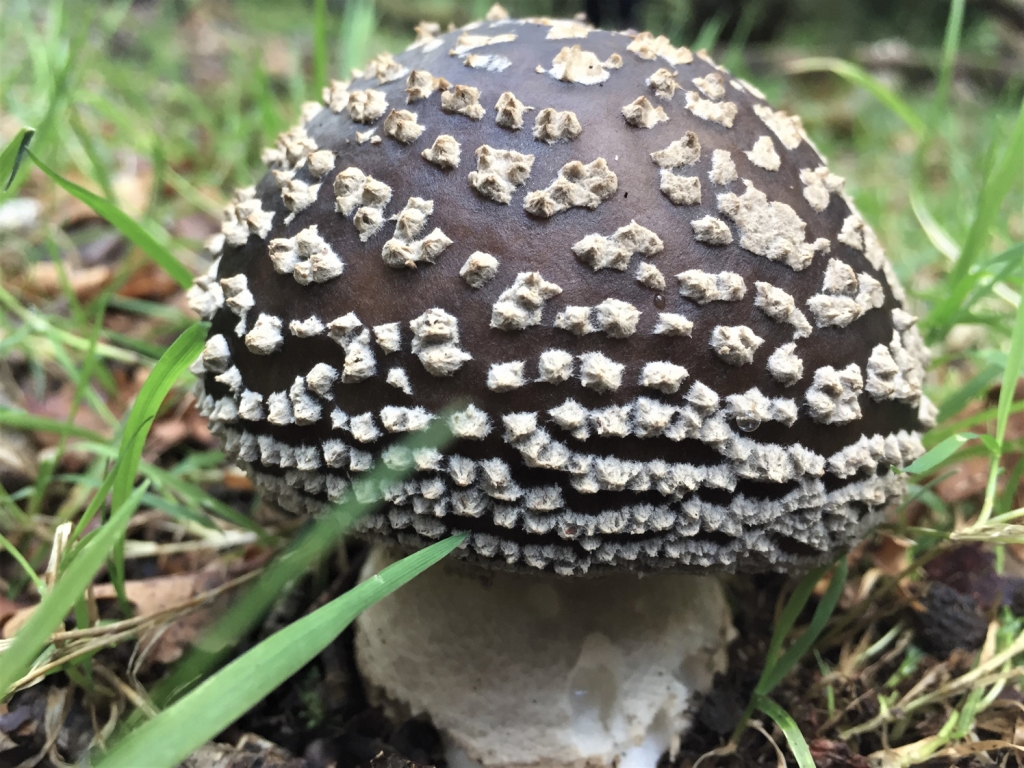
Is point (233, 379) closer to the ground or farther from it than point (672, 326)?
closer to the ground

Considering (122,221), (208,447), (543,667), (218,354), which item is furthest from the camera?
(208,447)

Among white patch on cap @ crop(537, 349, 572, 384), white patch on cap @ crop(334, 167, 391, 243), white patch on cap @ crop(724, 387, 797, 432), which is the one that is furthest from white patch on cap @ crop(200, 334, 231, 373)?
white patch on cap @ crop(724, 387, 797, 432)

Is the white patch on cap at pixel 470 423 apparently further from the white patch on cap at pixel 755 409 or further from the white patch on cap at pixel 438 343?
the white patch on cap at pixel 755 409

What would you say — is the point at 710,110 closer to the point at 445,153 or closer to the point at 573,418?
the point at 445,153

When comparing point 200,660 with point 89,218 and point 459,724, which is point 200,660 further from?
Result: point 89,218

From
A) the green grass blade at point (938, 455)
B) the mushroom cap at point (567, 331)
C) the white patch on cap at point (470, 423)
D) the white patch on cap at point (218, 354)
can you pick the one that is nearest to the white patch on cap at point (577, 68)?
the mushroom cap at point (567, 331)

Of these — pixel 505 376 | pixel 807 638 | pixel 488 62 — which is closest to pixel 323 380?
pixel 505 376
